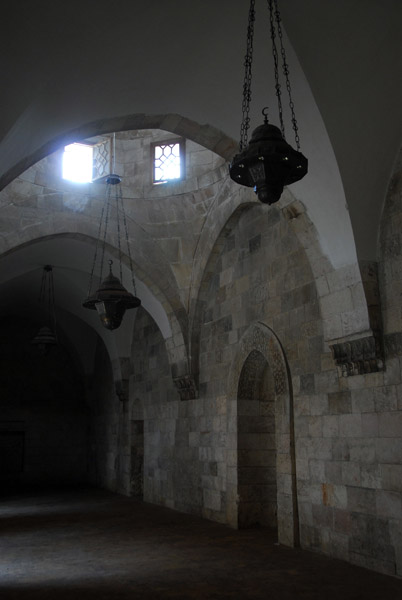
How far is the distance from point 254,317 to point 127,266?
3.08 meters

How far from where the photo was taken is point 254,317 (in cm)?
831

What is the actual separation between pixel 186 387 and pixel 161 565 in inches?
170

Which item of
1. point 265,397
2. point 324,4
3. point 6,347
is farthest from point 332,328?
point 6,347

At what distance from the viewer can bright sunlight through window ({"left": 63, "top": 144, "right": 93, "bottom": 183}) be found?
33.9 feet

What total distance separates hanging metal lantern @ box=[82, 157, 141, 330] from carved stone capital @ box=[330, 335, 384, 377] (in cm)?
286

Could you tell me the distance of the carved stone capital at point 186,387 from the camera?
32.6 feet

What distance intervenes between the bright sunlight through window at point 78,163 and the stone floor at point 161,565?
18.9 ft

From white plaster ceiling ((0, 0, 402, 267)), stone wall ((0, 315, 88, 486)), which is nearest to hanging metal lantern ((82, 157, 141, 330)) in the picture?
white plaster ceiling ((0, 0, 402, 267))

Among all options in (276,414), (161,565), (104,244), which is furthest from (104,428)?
(161,565)

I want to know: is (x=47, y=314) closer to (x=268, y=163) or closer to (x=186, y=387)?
(x=186, y=387)

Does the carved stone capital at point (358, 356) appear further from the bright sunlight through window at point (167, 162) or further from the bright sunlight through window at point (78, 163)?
the bright sunlight through window at point (78, 163)

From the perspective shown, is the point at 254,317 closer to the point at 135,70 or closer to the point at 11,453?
the point at 135,70

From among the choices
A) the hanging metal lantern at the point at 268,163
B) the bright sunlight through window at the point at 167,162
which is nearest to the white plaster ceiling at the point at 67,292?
the bright sunlight through window at the point at 167,162

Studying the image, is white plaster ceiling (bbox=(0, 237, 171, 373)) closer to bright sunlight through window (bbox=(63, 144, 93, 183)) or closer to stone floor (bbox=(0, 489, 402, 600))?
bright sunlight through window (bbox=(63, 144, 93, 183))
